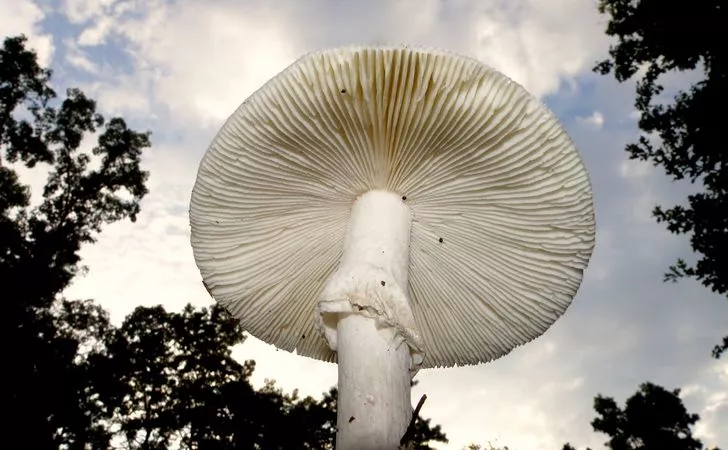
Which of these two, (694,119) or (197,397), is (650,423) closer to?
(694,119)

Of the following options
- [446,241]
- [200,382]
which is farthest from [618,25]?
[200,382]

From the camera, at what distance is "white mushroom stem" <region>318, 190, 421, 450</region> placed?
61.7 inches

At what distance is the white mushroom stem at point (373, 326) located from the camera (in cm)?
157

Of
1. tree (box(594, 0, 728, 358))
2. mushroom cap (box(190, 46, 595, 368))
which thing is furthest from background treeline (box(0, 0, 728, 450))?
mushroom cap (box(190, 46, 595, 368))

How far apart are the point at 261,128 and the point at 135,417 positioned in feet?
74.8

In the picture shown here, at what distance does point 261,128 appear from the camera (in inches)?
77.0

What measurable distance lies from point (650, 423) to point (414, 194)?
22.0 meters

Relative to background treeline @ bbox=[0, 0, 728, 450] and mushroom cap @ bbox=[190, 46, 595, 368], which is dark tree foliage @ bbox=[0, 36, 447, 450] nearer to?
background treeline @ bbox=[0, 0, 728, 450]

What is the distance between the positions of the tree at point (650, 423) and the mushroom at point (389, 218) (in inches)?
819

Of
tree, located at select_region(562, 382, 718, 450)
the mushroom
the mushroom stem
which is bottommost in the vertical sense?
the mushroom stem

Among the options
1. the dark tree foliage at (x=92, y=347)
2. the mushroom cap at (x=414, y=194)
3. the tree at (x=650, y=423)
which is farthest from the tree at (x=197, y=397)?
the mushroom cap at (x=414, y=194)

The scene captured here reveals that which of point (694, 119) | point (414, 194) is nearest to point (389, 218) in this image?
point (414, 194)

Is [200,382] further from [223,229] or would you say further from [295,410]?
[223,229]

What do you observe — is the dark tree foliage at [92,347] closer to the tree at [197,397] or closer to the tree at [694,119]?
the tree at [197,397]
